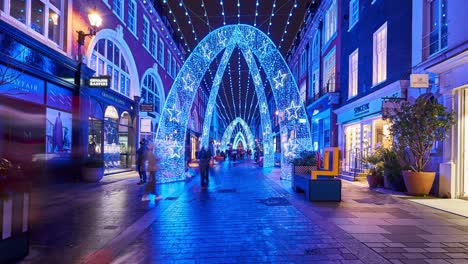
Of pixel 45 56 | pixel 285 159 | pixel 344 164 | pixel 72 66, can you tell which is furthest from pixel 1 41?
pixel 344 164

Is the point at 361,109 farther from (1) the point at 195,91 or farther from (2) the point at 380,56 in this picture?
(1) the point at 195,91

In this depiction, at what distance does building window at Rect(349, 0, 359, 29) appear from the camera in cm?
2045

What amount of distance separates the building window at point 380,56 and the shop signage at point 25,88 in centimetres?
1384

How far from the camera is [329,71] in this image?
85.6ft

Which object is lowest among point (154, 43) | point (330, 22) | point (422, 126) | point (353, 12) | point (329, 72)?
point (422, 126)

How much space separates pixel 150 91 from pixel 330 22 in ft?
46.0

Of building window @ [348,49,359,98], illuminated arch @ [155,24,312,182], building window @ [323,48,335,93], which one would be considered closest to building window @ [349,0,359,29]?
building window @ [348,49,359,98]

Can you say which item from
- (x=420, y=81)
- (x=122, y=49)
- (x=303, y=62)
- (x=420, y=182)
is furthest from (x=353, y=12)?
(x=303, y=62)

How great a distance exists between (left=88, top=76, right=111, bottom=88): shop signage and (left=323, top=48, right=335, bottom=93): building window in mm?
13951

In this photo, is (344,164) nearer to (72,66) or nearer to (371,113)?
(371,113)

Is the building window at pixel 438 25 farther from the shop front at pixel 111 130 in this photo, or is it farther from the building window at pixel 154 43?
the building window at pixel 154 43

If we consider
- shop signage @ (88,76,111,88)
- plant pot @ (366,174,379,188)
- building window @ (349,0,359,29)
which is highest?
building window @ (349,0,359,29)

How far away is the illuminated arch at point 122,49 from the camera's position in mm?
17909

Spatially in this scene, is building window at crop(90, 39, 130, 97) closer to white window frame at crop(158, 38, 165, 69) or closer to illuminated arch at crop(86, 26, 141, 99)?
illuminated arch at crop(86, 26, 141, 99)
